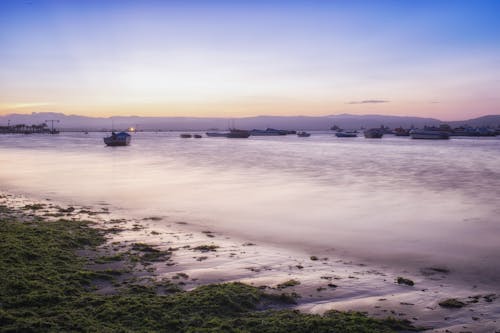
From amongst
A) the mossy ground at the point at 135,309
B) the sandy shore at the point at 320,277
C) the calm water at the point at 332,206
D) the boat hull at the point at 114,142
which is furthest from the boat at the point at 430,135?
the mossy ground at the point at 135,309

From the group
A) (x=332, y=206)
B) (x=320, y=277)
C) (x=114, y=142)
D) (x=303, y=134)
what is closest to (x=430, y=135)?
(x=303, y=134)

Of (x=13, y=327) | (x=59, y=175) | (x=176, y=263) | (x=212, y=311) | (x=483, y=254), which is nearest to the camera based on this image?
(x=13, y=327)

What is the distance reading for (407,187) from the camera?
2319 cm

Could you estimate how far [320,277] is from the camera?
299 inches

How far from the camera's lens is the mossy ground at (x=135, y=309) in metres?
5.30

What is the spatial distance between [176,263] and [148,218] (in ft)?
18.2

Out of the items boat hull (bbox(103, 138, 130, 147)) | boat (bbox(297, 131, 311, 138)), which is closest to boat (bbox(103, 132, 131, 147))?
boat hull (bbox(103, 138, 130, 147))

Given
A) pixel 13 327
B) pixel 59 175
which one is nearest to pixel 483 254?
pixel 13 327

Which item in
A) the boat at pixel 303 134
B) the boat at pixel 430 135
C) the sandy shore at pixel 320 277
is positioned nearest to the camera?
the sandy shore at pixel 320 277

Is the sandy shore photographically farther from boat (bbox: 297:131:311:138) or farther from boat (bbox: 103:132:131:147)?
boat (bbox: 297:131:311:138)

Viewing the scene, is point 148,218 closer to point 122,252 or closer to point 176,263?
point 122,252

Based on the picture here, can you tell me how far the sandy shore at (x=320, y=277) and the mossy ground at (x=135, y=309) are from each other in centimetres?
54

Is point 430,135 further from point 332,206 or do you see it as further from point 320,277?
point 320,277

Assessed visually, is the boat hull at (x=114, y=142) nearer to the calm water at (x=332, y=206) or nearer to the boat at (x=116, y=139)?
the boat at (x=116, y=139)
